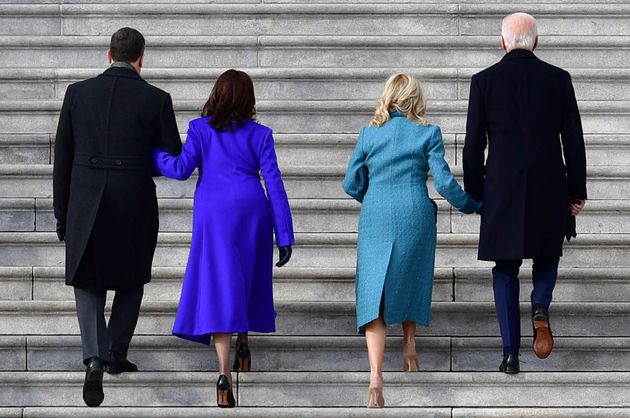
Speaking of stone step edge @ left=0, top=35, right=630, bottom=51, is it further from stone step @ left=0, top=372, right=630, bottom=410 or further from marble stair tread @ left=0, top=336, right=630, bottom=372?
stone step @ left=0, top=372, right=630, bottom=410

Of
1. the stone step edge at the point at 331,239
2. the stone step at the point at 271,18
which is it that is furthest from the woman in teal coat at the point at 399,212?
the stone step at the point at 271,18

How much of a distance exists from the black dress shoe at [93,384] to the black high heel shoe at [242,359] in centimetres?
78

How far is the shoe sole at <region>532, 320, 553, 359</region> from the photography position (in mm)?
8336

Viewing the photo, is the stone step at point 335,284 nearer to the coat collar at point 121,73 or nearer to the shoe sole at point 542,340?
the shoe sole at point 542,340

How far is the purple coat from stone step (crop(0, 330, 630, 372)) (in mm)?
334

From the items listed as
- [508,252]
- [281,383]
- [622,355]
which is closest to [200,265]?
[281,383]

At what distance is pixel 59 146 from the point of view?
28.0ft

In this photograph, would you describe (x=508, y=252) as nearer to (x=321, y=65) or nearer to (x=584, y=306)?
(x=584, y=306)

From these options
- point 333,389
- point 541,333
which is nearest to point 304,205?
point 333,389

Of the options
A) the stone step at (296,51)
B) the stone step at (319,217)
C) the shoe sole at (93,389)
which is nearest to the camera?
the shoe sole at (93,389)

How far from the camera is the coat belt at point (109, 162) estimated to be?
332 inches

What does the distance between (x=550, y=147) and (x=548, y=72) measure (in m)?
0.39

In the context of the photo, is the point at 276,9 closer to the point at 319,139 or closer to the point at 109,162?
the point at 319,139

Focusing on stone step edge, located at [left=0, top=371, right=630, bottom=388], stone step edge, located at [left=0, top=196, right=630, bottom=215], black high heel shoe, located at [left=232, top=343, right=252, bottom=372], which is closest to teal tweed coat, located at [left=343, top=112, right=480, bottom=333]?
stone step edge, located at [left=0, top=371, right=630, bottom=388]
